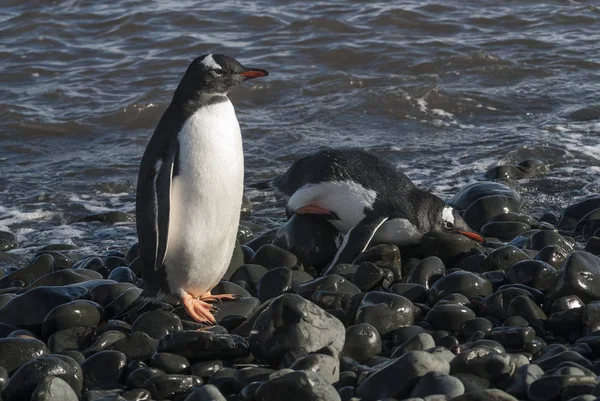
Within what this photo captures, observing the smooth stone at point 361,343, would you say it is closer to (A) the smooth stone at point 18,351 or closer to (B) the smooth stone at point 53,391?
(B) the smooth stone at point 53,391

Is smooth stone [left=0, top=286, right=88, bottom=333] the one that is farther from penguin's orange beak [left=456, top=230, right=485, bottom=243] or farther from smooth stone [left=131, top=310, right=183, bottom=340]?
penguin's orange beak [left=456, top=230, right=485, bottom=243]

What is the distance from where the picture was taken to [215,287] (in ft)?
20.1

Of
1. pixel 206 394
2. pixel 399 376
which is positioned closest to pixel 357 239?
pixel 399 376

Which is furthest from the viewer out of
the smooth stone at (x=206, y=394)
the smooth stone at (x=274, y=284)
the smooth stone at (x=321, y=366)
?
the smooth stone at (x=274, y=284)

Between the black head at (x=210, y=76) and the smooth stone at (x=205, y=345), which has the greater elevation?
the black head at (x=210, y=76)

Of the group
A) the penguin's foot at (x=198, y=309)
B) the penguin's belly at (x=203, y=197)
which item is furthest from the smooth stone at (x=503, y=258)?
the penguin's foot at (x=198, y=309)

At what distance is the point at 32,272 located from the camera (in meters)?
6.82

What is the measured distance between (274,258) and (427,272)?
105cm

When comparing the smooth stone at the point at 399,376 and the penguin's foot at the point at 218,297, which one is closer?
the smooth stone at the point at 399,376

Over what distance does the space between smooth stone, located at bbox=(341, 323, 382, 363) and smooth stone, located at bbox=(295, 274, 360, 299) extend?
2.58 feet

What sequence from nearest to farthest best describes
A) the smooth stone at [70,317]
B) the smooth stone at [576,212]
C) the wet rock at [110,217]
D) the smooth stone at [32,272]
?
the smooth stone at [70,317], the smooth stone at [32,272], the smooth stone at [576,212], the wet rock at [110,217]

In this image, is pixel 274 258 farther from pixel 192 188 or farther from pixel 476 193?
pixel 476 193

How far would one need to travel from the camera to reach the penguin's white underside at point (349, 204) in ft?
23.3

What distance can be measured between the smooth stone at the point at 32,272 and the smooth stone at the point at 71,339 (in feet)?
4.82
